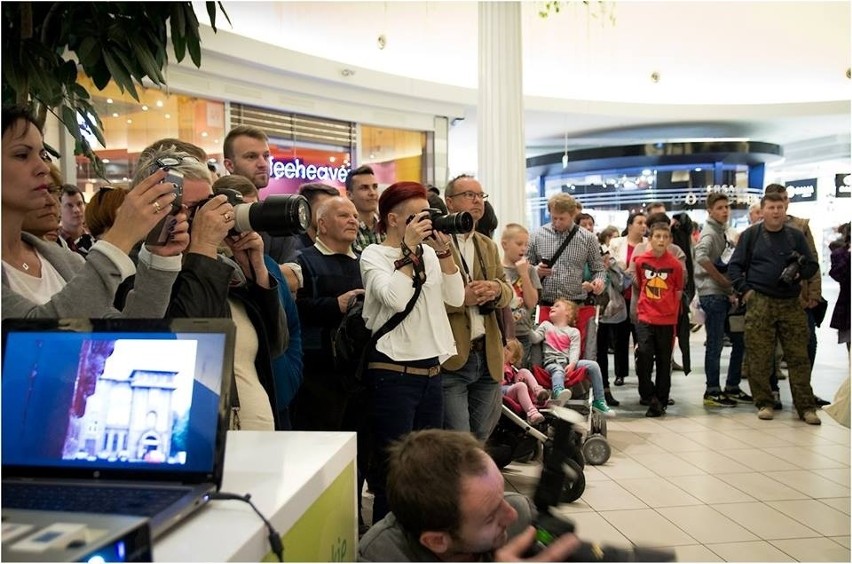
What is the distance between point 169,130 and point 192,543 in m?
7.47

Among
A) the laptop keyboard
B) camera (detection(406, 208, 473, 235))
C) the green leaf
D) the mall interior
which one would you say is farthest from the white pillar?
the laptop keyboard

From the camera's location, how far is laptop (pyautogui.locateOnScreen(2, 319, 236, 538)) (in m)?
0.96

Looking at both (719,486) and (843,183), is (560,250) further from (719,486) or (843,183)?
(843,183)

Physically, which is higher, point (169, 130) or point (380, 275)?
point (169, 130)

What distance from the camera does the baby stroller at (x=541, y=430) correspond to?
3.64 m

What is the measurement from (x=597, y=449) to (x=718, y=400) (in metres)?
1.94

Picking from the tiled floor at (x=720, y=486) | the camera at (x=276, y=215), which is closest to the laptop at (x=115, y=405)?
the camera at (x=276, y=215)

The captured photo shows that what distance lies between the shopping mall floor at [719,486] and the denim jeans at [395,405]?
497mm

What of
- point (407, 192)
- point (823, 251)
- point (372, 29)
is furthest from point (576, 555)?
point (823, 251)

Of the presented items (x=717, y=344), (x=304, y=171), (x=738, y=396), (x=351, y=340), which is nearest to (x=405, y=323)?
(x=351, y=340)

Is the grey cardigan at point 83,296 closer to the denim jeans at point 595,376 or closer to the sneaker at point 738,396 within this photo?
the denim jeans at point 595,376

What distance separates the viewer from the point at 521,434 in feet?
12.1

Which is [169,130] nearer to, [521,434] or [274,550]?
[521,434]

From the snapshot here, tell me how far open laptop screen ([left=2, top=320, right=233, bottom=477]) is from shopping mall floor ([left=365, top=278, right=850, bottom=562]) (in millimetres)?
1598
